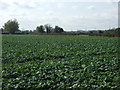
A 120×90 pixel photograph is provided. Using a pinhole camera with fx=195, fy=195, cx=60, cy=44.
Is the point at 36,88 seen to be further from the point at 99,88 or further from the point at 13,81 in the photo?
the point at 99,88

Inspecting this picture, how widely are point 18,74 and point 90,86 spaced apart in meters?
3.76

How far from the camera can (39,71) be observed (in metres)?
9.38

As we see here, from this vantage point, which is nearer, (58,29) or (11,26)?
(58,29)

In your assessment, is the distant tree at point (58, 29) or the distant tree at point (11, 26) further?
the distant tree at point (11, 26)

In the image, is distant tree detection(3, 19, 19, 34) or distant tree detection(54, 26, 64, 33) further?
distant tree detection(3, 19, 19, 34)

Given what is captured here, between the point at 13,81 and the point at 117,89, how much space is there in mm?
4131

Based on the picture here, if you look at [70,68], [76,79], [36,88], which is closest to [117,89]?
[76,79]

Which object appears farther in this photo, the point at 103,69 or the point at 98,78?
the point at 103,69

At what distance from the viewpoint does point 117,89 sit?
6.83 metres

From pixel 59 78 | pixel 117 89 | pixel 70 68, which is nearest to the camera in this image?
pixel 117 89

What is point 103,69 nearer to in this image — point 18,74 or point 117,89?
point 117,89

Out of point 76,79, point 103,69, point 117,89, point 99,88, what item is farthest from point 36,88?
point 103,69

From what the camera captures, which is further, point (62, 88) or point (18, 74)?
point (18, 74)

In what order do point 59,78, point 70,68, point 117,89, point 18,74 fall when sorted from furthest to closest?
point 70,68 < point 18,74 < point 59,78 < point 117,89
